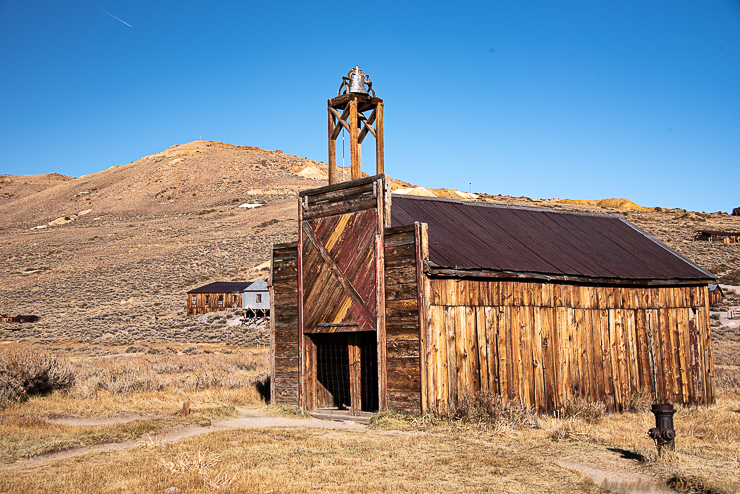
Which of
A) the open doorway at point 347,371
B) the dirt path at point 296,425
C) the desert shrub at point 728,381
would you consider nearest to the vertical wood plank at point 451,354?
the dirt path at point 296,425

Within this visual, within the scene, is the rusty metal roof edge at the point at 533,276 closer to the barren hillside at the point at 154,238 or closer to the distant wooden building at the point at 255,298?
the barren hillside at the point at 154,238

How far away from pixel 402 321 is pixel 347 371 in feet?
9.08

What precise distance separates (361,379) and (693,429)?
20.6ft

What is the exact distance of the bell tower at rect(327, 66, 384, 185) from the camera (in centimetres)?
1448

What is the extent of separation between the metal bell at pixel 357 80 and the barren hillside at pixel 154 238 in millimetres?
24402

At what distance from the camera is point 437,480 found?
25.9 ft

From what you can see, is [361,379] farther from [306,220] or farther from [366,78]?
[366,78]

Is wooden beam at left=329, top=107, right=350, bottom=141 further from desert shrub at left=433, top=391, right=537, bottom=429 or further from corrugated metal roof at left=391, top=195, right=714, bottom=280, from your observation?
desert shrub at left=433, top=391, right=537, bottom=429

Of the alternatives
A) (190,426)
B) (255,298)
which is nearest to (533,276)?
(190,426)

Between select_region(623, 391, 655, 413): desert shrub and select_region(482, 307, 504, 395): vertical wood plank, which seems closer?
select_region(482, 307, 504, 395): vertical wood plank

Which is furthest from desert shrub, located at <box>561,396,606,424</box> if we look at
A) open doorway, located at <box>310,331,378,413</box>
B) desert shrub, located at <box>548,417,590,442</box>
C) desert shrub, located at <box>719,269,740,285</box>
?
desert shrub, located at <box>719,269,740,285</box>

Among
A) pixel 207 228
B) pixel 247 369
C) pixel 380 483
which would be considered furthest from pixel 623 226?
pixel 207 228

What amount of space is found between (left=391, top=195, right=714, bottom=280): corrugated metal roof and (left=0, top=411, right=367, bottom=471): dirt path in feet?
12.5

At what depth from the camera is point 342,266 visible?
13609 millimetres
